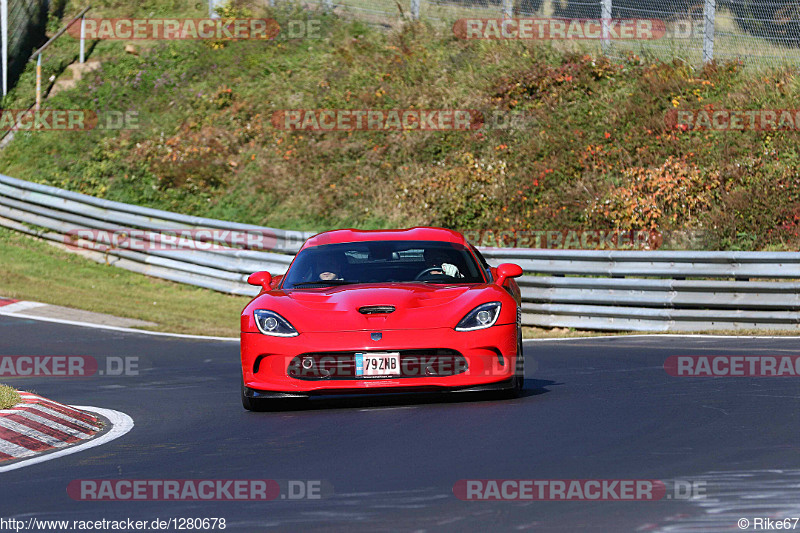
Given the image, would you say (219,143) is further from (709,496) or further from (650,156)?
(709,496)

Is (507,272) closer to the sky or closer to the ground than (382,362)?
closer to the sky

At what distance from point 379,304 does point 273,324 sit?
0.82 metres

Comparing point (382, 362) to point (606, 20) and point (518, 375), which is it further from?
point (606, 20)

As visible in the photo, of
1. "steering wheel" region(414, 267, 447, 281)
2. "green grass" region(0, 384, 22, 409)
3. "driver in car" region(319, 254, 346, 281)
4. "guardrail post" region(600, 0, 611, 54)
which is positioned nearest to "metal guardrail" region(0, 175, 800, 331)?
"steering wheel" region(414, 267, 447, 281)

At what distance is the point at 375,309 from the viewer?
925 centimetres

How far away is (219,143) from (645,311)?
1545cm

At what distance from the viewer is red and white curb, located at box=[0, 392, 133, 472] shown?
796 centimetres

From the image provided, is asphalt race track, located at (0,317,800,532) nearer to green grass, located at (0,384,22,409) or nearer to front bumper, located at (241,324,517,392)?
front bumper, located at (241,324,517,392)

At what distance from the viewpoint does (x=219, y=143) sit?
98.6 ft

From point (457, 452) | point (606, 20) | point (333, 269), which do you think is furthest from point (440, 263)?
point (606, 20)

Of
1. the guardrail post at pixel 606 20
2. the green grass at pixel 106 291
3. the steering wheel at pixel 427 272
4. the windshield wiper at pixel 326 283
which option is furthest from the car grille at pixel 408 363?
the guardrail post at pixel 606 20

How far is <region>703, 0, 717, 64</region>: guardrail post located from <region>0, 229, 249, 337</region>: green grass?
10.8 m

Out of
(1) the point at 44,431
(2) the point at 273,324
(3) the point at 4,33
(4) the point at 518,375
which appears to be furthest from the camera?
(3) the point at 4,33

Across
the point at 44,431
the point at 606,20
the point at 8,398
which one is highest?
the point at 606,20
